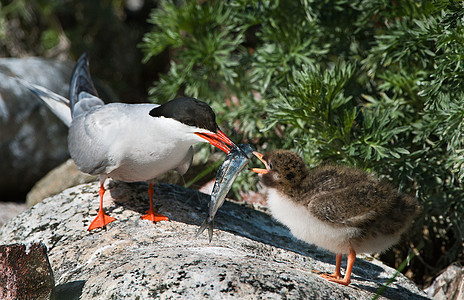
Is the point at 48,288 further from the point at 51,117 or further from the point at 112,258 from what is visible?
the point at 51,117

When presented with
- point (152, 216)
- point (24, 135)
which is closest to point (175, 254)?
point (152, 216)

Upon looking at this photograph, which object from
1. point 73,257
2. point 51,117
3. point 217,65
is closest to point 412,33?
point 217,65

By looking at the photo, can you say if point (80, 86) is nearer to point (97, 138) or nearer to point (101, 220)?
point (97, 138)

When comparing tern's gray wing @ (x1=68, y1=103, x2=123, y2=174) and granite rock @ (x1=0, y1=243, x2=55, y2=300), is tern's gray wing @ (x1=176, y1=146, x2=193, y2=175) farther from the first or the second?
granite rock @ (x1=0, y1=243, x2=55, y2=300)

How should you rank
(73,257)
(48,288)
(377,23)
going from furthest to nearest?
(377,23)
(73,257)
(48,288)

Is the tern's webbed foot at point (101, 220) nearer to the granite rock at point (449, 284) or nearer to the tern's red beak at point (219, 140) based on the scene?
the tern's red beak at point (219, 140)

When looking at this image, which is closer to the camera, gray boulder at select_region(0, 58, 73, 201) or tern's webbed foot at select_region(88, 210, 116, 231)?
tern's webbed foot at select_region(88, 210, 116, 231)

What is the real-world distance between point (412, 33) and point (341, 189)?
1605 millimetres

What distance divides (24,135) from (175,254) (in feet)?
14.8

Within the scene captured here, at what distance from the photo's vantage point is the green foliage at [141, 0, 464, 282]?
4.23m

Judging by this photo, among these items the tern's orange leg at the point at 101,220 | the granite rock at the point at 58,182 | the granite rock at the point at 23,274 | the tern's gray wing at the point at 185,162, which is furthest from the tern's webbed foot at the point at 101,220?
the granite rock at the point at 58,182

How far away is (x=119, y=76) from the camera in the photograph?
32.5ft

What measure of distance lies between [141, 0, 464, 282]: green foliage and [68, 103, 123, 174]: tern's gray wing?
1193 millimetres

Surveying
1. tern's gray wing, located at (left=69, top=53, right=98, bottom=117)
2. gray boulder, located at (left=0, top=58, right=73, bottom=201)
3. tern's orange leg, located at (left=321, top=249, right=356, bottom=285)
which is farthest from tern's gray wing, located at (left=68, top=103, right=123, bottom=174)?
gray boulder, located at (left=0, top=58, right=73, bottom=201)
